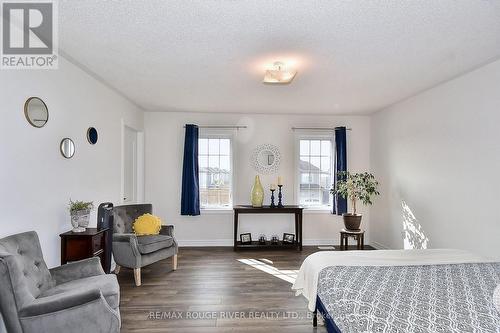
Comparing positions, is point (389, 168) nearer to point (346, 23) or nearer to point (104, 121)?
point (346, 23)

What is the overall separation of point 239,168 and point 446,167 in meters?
3.19

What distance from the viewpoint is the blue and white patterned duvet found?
1425 mm

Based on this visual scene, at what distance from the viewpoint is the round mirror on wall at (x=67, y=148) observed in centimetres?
278

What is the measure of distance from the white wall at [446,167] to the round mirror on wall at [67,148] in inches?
164

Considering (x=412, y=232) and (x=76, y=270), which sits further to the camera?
(x=412, y=232)

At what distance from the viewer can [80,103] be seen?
10.3ft

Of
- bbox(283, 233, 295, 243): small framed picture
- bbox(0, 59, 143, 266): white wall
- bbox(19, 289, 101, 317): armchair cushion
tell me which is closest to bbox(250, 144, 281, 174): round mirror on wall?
bbox(283, 233, 295, 243): small framed picture

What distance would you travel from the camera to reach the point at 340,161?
5246mm

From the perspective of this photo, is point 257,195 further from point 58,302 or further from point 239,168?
point 58,302

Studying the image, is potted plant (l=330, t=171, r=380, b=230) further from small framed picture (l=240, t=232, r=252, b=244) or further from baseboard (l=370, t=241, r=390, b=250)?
small framed picture (l=240, t=232, r=252, b=244)

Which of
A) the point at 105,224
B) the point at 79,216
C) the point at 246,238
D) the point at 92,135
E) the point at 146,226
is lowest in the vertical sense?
the point at 246,238

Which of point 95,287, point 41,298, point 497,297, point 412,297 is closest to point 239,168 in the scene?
point 95,287

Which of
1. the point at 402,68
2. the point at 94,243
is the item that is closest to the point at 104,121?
the point at 94,243

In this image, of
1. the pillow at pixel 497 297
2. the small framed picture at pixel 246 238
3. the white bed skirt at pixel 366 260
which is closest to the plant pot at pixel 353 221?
the small framed picture at pixel 246 238
